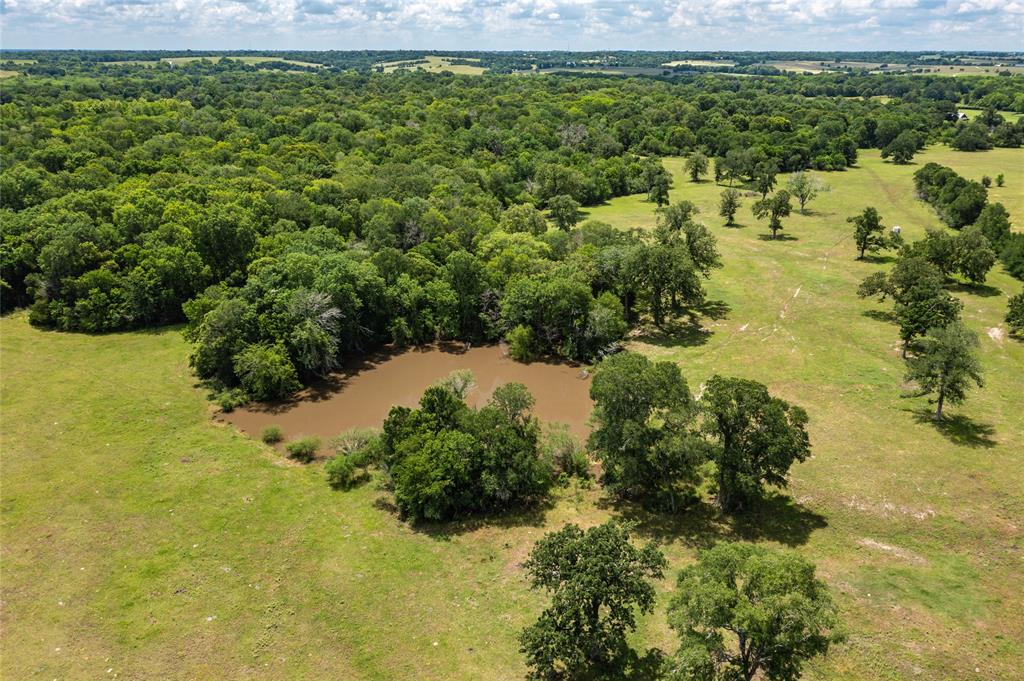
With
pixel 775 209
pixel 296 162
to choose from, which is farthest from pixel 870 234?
pixel 296 162

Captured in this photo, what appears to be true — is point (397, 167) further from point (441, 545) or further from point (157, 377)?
point (441, 545)

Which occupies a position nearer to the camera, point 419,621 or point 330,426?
point 419,621

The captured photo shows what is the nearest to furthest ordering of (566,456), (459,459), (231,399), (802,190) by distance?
(459,459) → (566,456) → (231,399) → (802,190)

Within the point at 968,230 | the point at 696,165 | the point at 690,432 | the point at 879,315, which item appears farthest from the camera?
the point at 696,165

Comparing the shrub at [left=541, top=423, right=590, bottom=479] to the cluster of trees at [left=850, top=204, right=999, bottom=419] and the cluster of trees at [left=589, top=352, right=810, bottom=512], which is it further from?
the cluster of trees at [left=850, top=204, right=999, bottom=419]

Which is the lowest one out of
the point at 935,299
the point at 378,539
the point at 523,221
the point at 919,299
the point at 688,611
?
the point at 378,539

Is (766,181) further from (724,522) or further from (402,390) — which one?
(724,522)

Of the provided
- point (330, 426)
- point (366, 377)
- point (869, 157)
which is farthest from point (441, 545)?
point (869, 157)

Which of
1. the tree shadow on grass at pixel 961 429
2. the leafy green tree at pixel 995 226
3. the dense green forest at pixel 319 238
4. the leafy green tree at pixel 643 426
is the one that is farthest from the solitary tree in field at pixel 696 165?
the leafy green tree at pixel 643 426
